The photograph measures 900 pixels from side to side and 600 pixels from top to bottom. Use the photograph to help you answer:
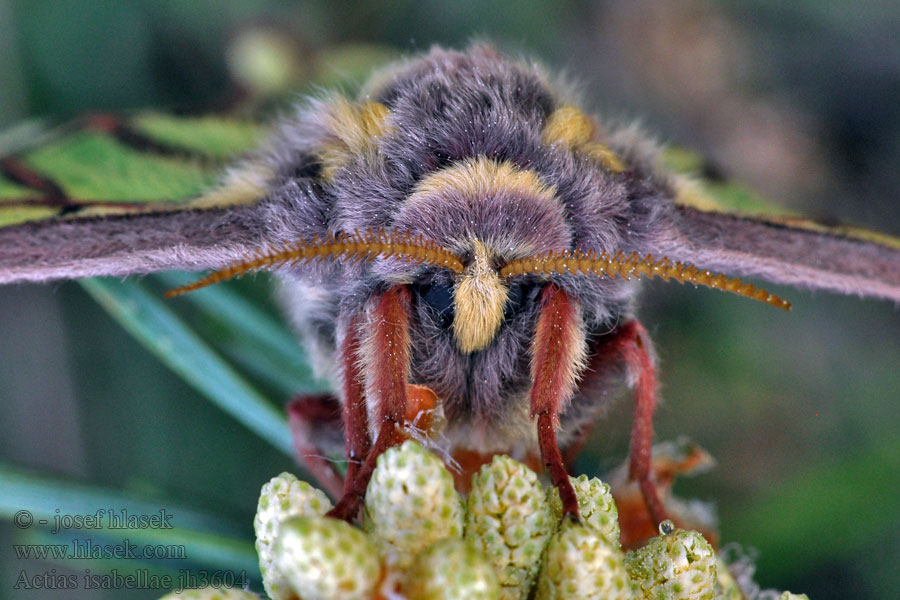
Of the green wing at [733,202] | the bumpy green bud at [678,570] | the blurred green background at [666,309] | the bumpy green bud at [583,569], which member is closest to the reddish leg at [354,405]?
the bumpy green bud at [583,569]

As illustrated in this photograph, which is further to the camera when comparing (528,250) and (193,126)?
(193,126)

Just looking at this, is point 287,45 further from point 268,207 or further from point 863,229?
point 863,229

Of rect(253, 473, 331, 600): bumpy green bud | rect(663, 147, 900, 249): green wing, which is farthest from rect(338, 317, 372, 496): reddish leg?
rect(663, 147, 900, 249): green wing

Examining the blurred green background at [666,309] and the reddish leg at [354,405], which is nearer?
the reddish leg at [354,405]

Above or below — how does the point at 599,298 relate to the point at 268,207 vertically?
below

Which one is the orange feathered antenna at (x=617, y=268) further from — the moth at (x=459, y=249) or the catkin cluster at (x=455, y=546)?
the catkin cluster at (x=455, y=546)

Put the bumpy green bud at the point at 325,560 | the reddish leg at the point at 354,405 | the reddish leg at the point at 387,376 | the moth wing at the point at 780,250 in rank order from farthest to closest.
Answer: the moth wing at the point at 780,250
the reddish leg at the point at 354,405
the reddish leg at the point at 387,376
the bumpy green bud at the point at 325,560

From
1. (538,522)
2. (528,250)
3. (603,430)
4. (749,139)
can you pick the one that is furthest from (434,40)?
(538,522)

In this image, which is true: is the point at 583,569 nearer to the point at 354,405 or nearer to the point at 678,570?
the point at 678,570
